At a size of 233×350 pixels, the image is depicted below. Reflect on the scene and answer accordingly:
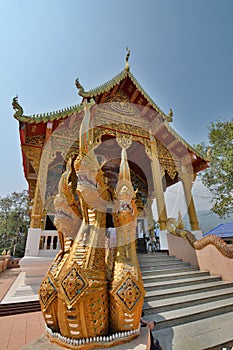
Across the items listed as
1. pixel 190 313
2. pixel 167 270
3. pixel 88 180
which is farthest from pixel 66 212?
pixel 167 270

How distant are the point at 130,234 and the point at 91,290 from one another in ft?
1.77

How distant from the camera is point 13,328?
2.67 metres

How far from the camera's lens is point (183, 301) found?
294 centimetres

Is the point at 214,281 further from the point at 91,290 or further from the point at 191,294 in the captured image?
the point at 91,290

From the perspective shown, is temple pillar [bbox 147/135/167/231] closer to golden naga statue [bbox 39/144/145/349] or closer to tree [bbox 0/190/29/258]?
golden naga statue [bbox 39/144/145/349]

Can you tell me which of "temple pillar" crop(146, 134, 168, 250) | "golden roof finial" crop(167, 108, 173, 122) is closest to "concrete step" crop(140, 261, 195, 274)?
"temple pillar" crop(146, 134, 168, 250)

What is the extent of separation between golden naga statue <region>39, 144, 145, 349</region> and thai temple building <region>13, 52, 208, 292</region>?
3389 millimetres

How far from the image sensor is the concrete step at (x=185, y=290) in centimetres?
305

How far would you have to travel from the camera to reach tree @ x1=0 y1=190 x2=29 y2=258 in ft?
60.5

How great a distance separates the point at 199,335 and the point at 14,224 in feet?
67.2

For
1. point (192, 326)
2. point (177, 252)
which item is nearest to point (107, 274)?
point (192, 326)

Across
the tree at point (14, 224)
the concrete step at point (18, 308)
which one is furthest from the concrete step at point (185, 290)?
the tree at point (14, 224)

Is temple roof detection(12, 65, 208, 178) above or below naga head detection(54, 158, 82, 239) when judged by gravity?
above

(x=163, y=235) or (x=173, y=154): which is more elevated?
(x=173, y=154)
